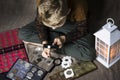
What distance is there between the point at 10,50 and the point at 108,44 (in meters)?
0.63

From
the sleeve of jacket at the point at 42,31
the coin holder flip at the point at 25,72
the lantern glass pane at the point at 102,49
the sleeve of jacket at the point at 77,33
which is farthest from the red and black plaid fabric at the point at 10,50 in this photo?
the lantern glass pane at the point at 102,49

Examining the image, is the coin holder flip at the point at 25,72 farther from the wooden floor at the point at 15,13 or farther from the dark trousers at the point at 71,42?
the wooden floor at the point at 15,13

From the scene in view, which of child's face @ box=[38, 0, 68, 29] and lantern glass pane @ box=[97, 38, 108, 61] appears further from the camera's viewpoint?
lantern glass pane @ box=[97, 38, 108, 61]

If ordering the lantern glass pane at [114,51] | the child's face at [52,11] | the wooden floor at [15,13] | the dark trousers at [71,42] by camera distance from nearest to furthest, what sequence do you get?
the child's face at [52,11] → the lantern glass pane at [114,51] → the dark trousers at [71,42] → the wooden floor at [15,13]

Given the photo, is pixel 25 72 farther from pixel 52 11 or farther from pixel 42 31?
pixel 52 11

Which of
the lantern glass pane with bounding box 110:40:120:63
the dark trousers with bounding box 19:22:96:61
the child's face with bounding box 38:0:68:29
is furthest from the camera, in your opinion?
the dark trousers with bounding box 19:22:96:61

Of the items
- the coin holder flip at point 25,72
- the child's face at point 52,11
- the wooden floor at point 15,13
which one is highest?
the child's face at point 52,11

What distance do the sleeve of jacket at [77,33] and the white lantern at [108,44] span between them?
0.35ft

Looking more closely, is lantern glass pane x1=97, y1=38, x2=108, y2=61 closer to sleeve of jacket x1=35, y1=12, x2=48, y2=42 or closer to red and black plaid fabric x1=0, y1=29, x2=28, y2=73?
sleeve of jacket x1=35, y1=12, x2=48, y2=42

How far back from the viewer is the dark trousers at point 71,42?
172 cm

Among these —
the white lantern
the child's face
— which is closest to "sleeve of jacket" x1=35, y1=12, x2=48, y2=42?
the child's face

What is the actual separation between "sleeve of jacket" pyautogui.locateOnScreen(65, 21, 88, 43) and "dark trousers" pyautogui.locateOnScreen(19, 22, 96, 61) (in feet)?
0.16

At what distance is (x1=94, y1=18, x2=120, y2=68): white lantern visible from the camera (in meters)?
1.55

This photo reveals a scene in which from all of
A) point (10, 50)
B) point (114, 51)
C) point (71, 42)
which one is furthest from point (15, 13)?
point (114, 51)
